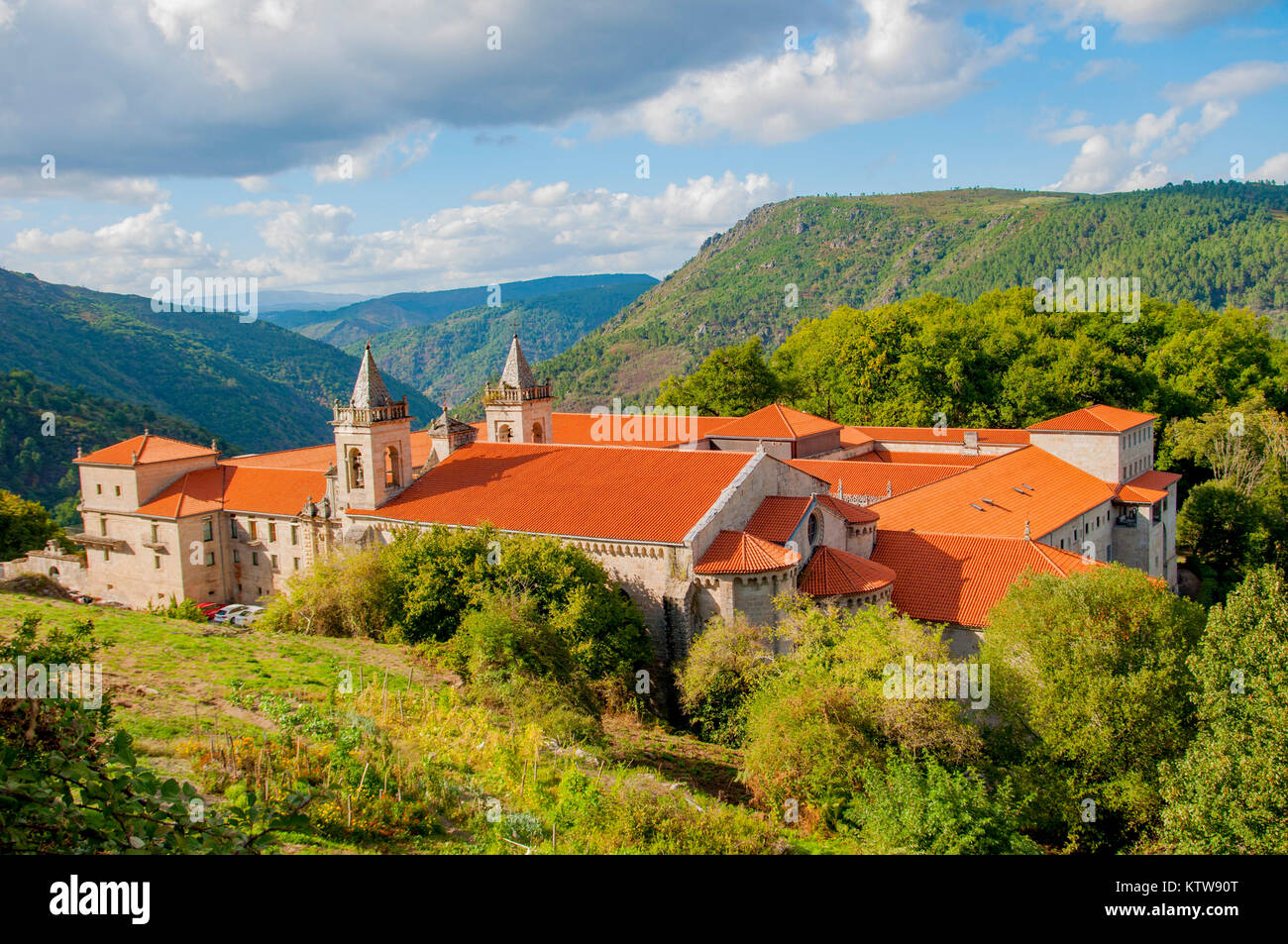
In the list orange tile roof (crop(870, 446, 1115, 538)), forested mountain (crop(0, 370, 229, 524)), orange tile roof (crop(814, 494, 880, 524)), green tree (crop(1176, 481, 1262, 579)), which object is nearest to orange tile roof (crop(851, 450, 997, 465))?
orange tile roof (crop(870, 446, 1115, 538))

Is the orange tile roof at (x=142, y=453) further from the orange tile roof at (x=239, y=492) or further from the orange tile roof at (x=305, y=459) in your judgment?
the orange tile roof at (x=305, y=459)

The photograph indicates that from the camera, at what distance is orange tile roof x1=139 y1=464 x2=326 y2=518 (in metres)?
45.4

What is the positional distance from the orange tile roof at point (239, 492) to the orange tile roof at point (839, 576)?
26391mm

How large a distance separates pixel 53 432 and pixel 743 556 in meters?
86.6

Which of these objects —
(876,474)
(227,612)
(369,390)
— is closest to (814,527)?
(876,474)

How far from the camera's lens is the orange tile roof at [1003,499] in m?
37.1

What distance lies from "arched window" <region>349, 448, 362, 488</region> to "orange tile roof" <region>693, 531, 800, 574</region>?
17.3 m

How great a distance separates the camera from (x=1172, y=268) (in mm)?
173625

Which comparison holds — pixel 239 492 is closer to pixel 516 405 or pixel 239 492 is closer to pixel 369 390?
pixel 369 390

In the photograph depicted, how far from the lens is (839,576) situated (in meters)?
30.4

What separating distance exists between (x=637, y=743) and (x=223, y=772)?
13.7 meters

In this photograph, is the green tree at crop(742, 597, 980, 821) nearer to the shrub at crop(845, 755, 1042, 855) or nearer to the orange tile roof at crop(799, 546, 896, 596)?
the shrub at crop(845, 755, 1042, 855)

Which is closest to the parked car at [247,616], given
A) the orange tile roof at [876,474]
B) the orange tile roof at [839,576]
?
the orange tile roof at [839,576]
